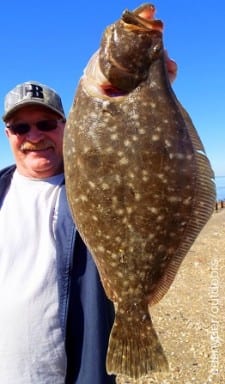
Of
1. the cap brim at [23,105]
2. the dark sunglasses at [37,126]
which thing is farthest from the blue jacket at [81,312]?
the cap brim at [23,105]

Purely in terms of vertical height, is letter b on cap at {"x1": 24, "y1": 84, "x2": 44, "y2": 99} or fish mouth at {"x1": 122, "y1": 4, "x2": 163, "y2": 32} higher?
letter b on cap at {"x1": 24, "y1": 84, "x2": 44, "y2": 99}

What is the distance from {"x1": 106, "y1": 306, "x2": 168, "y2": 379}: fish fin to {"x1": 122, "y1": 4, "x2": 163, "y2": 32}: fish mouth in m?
1.40

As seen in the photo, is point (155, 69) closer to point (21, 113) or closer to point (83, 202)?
point (83, 202)

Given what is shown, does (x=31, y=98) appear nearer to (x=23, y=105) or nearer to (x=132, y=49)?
(x=23, y=105)

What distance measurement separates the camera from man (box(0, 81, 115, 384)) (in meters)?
3.37

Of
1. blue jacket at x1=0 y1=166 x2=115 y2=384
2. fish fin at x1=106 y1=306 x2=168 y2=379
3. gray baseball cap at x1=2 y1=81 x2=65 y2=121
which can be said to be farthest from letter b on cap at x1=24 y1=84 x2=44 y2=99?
fish fin at x1=106 y1=306 x2=168 y2=379

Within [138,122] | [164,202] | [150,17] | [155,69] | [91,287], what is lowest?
[91,287]

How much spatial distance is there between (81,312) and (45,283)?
313 mm

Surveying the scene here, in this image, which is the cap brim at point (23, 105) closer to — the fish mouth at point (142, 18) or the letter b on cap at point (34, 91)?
the letter b on cap at point (34, 91)

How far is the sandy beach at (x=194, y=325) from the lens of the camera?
7.23 meters

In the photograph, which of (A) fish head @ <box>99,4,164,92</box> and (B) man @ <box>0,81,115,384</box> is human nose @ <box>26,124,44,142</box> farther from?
(A) fish head @ <box>99,4,164,92</box>

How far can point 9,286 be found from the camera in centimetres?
340

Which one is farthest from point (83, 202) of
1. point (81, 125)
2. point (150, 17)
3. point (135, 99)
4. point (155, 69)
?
point (150, 17)

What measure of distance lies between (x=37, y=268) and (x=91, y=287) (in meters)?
0.38
